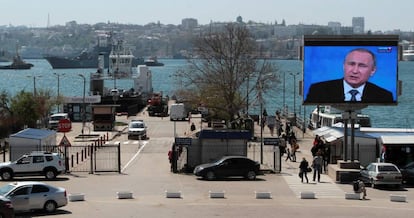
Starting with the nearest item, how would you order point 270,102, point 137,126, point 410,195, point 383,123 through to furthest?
point 410,195 < point 137,126 < point 383,123 < point 270,102

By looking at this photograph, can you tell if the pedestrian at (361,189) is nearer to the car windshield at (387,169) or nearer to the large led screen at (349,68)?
the car windshield at (387,169)

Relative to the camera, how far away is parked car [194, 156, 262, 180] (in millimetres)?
40125

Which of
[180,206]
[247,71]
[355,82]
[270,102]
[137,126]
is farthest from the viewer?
[270,102]

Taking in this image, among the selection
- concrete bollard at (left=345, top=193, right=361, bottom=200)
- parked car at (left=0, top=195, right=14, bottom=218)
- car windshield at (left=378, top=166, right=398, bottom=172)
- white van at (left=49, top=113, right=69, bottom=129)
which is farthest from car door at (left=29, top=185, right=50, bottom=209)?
white van at (left=49, top=113, right=69, bottom=129)

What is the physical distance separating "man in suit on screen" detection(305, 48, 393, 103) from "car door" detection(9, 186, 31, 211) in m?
18.6

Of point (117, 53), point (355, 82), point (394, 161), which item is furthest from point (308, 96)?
point (117, 53)

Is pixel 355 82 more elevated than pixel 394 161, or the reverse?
pixel 355 82

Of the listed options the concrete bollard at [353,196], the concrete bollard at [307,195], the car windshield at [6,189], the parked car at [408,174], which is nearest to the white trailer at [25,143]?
the car windshield at [6,189]

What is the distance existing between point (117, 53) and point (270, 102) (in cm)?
3773

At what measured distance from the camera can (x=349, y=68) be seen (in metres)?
42.7

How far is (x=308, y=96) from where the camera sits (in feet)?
141

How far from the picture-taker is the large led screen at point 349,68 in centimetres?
4262

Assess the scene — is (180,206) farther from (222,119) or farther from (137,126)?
(222,119)

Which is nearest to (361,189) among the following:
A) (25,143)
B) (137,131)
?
(25,143)
